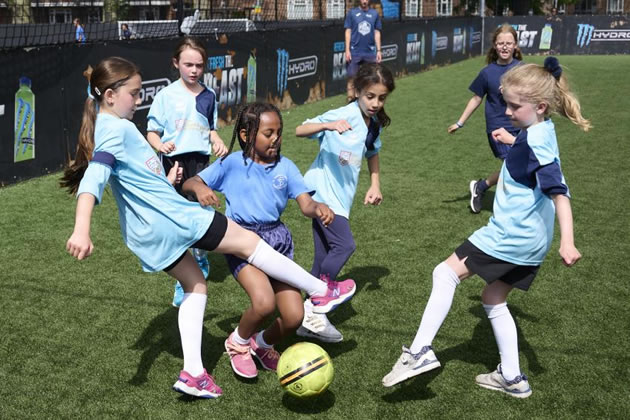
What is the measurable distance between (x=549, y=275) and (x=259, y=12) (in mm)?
13228

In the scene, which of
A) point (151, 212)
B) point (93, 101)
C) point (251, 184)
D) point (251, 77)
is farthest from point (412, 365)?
point (251, 77)

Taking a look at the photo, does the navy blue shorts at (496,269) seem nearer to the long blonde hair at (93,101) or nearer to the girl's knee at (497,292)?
the girl's knee at (497,292)

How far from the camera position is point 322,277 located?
4.84 metres

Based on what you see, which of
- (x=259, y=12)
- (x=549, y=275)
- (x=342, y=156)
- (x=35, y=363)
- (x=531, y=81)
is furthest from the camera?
(x=259, y=12)

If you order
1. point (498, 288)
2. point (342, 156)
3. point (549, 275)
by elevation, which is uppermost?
point (342, 156)

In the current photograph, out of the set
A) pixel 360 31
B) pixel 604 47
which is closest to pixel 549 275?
pixel 360 31

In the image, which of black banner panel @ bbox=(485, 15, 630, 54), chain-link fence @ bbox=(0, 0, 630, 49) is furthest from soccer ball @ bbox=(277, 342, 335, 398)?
black banner panel @ bbox=(485, 15, 630, 54)

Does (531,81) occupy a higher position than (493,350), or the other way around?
(531,81)

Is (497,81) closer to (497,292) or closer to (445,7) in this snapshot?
(497,292)

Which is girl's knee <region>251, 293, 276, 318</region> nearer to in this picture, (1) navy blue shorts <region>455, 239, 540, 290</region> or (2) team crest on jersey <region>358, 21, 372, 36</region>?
(1) navy blue shorts <region>455, 239, 540, 290</region>

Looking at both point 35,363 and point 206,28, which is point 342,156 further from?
point 206,28

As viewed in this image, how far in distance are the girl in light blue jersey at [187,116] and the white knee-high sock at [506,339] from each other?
2398mm

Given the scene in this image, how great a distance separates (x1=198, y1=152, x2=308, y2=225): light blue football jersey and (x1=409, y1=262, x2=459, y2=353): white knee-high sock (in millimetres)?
895

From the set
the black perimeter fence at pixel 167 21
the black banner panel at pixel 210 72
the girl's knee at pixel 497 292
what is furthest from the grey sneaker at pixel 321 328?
the black perimeter fence at pixel 167 21
